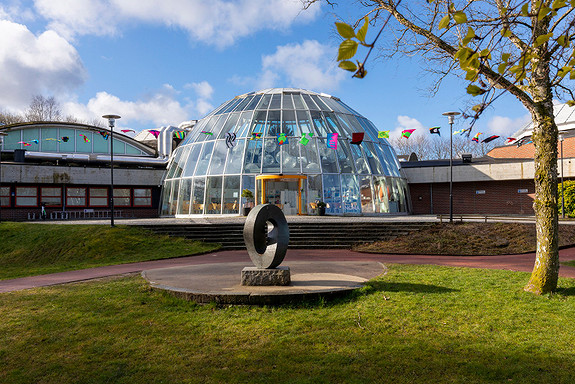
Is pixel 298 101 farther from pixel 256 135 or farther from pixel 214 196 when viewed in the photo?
pixel 214 196

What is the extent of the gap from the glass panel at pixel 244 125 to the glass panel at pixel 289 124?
1685 millimetres

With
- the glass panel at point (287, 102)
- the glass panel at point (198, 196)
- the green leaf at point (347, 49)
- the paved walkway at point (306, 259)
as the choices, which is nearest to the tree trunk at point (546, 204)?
the paved walkway at point (306, 259)

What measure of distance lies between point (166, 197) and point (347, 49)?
34147 millimetres

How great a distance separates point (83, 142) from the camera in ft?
141

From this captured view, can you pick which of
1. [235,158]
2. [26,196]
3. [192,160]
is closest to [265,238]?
[235,158]

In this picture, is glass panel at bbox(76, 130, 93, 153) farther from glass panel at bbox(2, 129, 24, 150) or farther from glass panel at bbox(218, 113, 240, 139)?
glass panel at bbox(218, 113, 240, 139)

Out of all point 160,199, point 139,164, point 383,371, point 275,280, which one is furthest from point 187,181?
point 383,371

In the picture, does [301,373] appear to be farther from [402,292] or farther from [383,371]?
[402,292]

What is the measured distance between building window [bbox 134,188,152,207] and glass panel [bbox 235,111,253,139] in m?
10.9

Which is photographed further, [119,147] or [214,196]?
[119,147]

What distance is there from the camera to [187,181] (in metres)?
33.0

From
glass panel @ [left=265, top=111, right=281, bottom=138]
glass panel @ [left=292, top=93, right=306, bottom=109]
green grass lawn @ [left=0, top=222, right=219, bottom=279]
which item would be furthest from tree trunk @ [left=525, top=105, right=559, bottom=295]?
glass panel @ [left=292, top=93, right=306, bottom=109]

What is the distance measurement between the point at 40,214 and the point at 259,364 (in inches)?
1323

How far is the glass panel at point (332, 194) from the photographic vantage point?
2991 centimetres
